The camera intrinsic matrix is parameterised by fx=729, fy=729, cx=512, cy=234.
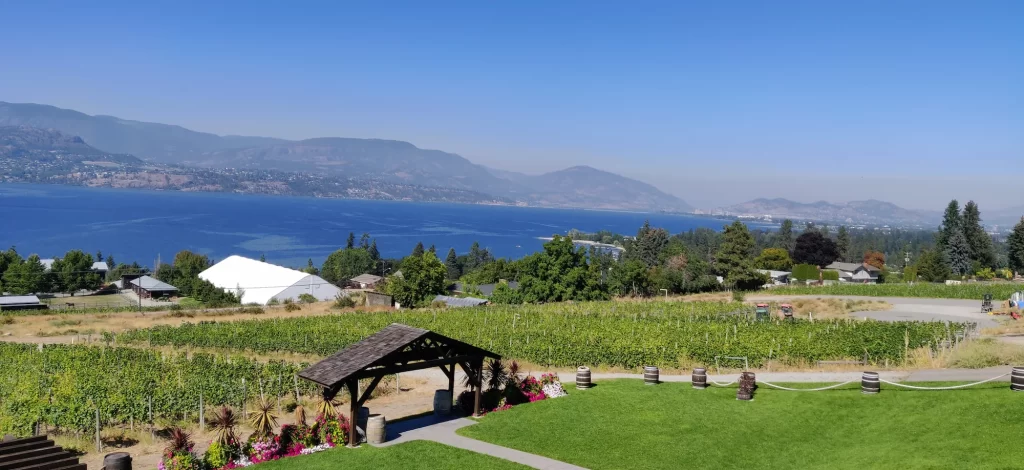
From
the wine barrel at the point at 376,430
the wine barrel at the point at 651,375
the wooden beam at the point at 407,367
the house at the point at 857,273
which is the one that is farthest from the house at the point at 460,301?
the house at the point at 857,273

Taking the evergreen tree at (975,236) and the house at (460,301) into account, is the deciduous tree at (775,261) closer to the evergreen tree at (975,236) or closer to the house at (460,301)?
the evergreen tree at (975,236)

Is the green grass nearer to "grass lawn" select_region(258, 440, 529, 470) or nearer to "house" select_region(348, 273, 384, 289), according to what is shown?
"grass lawn" select_region(258, 440, 529, 470)

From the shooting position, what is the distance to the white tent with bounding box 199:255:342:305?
9012 centimetres

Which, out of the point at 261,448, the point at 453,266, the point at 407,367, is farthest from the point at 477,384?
the point at 453,266

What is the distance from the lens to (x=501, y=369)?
2606cm

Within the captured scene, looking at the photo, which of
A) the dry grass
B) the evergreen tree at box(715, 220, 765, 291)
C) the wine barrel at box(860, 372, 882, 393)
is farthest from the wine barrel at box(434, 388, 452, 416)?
the evergreen tree at box(715, 220, 765, 291)

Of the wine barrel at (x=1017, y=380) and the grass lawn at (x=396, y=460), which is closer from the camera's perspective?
the grass lawn at (x=396, y=460)

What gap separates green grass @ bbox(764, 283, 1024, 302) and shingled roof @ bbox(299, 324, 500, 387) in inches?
2495

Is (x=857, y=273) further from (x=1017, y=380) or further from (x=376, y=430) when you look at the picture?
(x=376, y=430)

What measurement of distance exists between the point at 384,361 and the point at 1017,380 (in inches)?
808

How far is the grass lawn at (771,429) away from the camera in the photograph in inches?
768

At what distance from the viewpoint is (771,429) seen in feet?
75.4

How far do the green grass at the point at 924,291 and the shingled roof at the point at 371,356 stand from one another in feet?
208

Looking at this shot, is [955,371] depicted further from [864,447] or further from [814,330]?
[814,330]
